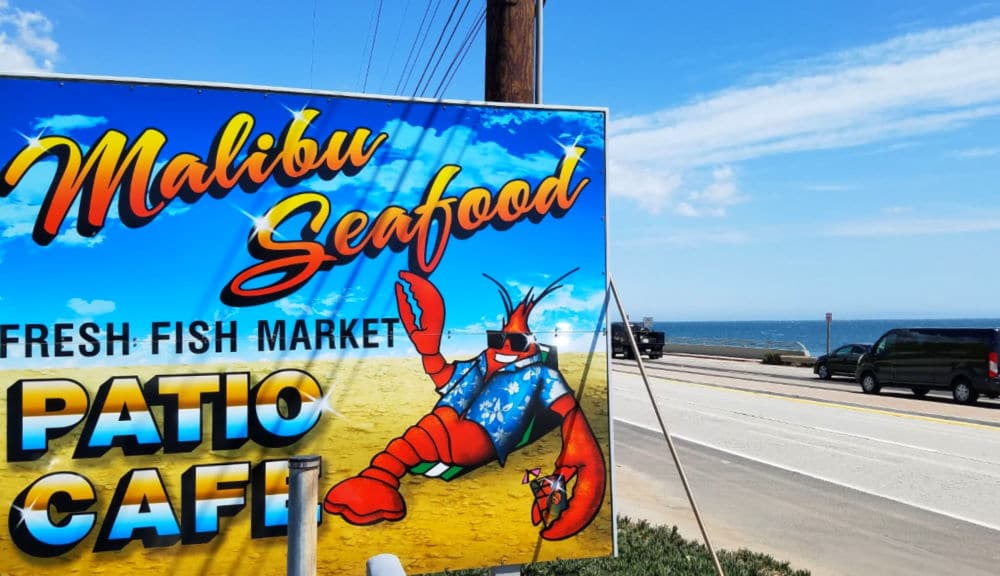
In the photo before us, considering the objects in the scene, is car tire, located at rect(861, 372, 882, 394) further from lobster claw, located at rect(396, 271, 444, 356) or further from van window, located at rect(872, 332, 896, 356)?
lobster claw, located at rect(396, 271, 444, 356)

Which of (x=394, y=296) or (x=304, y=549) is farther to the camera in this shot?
(x=394, y=296)

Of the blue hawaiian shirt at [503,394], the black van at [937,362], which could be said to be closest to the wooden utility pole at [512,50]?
the blue hawaiian shirt at [503,394]

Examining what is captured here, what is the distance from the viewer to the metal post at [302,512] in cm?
345

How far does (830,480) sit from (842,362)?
21.9 m

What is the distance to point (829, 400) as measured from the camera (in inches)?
888

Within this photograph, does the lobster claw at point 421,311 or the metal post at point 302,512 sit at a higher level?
the lobster claw at point 421,311

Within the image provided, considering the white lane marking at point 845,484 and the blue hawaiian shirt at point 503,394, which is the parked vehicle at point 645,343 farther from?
the blue hawaiian shirt at point 503,394

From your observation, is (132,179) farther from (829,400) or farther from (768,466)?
(829,400)

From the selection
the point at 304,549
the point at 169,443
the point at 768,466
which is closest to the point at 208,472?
the point at 169,443

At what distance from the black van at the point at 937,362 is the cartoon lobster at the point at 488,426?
799 inches

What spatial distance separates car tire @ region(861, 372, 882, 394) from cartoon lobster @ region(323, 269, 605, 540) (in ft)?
74.4

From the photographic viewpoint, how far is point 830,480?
11438 mm

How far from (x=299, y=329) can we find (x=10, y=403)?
1.77 metres

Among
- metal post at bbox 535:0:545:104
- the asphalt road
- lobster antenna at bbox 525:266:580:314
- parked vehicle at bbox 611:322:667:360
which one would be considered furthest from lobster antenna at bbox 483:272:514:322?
parked vehicle at bbox 611:322:667:360
